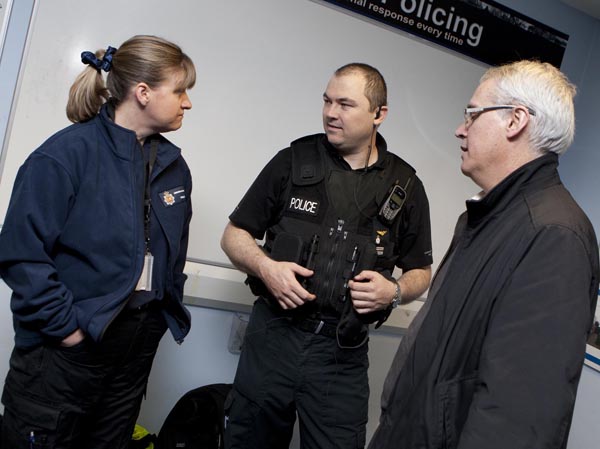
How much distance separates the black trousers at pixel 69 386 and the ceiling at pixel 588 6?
2881 mm

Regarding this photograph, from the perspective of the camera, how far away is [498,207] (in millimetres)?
1122

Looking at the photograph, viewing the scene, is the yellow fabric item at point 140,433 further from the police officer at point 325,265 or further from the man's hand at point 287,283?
the man's hand at point 287,283

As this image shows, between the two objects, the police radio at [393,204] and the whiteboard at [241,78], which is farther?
the whiteboard at [241,78]

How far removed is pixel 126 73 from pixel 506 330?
1.17m

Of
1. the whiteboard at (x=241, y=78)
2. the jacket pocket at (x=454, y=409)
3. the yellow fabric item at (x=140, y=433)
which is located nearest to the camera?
the jacket pocket at (x=454, y=409)

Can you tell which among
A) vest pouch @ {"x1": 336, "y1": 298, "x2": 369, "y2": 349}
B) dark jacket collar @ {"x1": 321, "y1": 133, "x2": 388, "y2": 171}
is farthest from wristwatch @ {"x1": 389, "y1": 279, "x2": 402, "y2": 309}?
dark jacket collar @ {"x1": 321, "y1": 133, "x2": 388, "y2": 171}

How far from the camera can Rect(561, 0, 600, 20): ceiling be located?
2869mm

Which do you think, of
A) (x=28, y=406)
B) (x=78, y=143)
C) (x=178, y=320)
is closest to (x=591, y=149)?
(x=178, y=320)

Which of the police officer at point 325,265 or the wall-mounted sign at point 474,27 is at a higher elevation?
the wall-mounted sign at point 474,27

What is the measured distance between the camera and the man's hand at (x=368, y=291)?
1.62 meters

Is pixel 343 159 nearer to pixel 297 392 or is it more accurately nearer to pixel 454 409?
pixel 297 392

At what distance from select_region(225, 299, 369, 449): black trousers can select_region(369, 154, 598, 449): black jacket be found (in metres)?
0.47

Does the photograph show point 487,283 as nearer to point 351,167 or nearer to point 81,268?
point 351,167

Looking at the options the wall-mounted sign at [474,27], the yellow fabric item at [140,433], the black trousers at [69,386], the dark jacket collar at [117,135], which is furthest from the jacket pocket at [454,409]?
the wall-mounted sign at [474,27]
